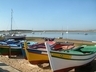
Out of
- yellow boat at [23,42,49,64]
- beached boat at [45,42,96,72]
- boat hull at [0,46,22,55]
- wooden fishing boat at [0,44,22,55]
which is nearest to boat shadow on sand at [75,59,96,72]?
beached boat at [45,42,96,72]

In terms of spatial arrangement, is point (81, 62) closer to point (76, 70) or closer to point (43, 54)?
point (76, 70)

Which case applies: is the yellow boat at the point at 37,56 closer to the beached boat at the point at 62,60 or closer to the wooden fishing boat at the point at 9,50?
the beached boat at the point at 62,60

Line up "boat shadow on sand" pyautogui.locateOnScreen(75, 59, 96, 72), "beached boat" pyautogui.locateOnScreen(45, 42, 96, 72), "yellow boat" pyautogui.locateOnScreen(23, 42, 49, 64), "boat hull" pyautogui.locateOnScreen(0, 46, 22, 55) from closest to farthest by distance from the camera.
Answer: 1. "beached boat" pyautogui.locateOnScreen(45, 42, 96, 72)
2. "boat shadow on sand" pyautogui.locateOnScreen(75, 59, 96, 72)
3. "yellow boat" pyautogui.locateOnScreen(23, 42, 49, 64)
4. "boat hull" pyautogui.locateOnScreen(0, 46, 22, 55)

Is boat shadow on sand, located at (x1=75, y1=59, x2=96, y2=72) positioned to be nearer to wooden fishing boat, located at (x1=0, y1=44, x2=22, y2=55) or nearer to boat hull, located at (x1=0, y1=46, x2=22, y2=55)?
wooden fishing boat, located at (x1=0, y1=44, x2=22, y2=55)

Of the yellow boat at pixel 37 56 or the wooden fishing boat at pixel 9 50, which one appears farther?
the wooden fishing boat at pixel 9 50

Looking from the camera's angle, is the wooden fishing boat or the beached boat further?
the wooden fishing boat

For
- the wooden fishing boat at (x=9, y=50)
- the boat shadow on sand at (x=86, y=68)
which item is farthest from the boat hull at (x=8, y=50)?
the boat shadow on sand at (x=86, y=68)

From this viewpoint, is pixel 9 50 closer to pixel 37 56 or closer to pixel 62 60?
pixel 37 56

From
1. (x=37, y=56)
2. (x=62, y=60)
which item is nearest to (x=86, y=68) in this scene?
(x=62, y=60)

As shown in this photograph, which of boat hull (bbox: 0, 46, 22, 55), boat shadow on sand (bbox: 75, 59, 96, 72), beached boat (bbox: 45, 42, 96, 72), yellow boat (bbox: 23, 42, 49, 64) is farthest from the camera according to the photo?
boat hull (bbox: 0, 46, 22, 55)

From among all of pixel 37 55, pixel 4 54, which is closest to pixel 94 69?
pixel 37 55

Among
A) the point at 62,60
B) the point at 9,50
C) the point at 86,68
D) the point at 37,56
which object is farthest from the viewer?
the point at 9,50

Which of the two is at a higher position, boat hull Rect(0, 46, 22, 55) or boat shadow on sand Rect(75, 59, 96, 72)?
boat hull Rect(0, 46, 22, 55)

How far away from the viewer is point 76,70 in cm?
973
